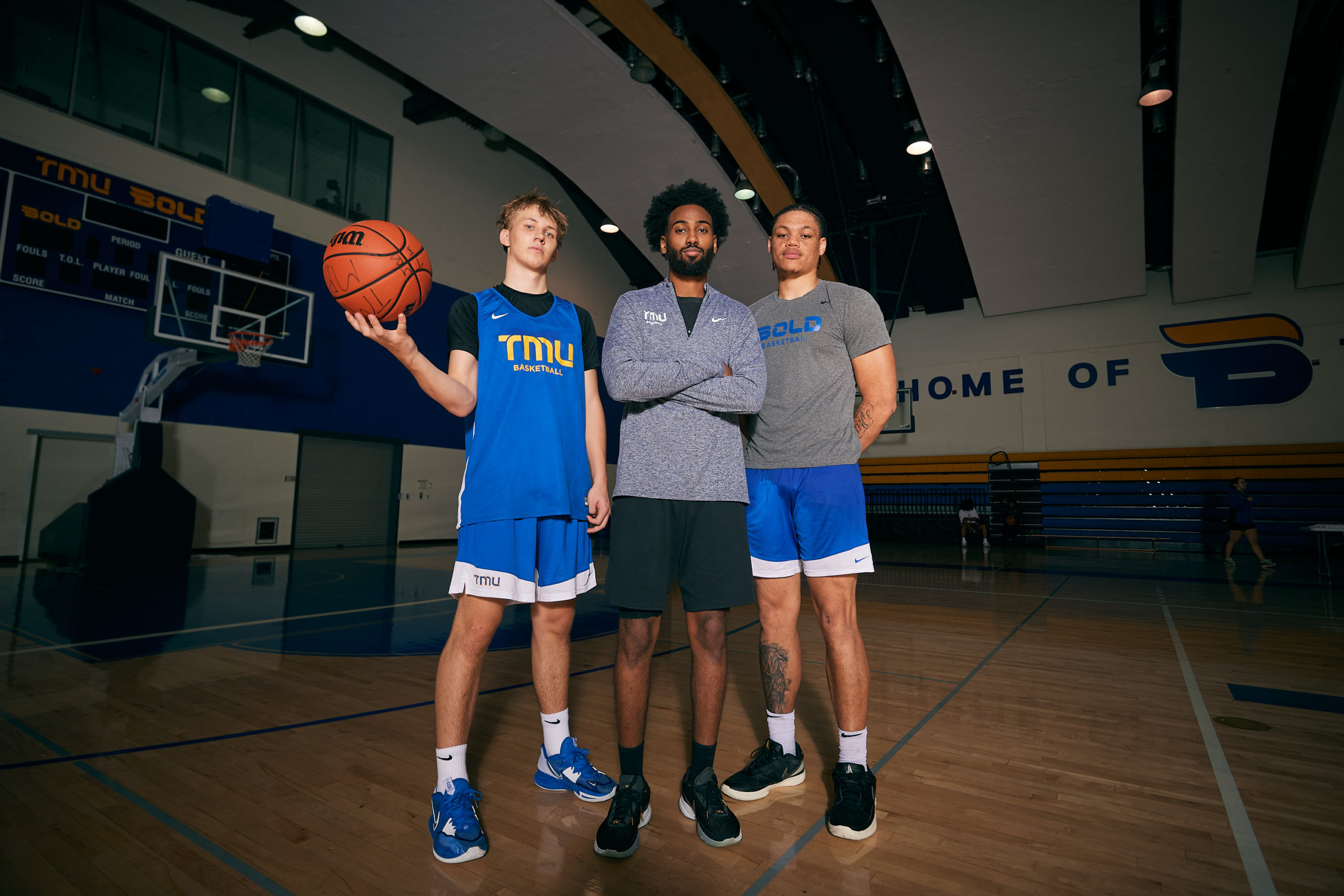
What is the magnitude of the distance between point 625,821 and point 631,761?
14 cm

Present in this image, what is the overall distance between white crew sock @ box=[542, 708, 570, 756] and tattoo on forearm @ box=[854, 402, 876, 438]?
49.8 inches

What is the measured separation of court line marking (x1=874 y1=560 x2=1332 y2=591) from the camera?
709cm

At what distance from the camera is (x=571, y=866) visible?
1439 millimetres

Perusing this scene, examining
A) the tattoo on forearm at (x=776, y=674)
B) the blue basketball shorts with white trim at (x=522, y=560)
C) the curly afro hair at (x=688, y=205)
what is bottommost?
the tattoo on forearm at (x=776, y=674)

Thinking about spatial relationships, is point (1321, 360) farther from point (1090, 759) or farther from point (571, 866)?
point (571, 866)

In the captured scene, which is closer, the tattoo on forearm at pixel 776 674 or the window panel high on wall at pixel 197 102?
the tattoo on forearm at pixel 776 674

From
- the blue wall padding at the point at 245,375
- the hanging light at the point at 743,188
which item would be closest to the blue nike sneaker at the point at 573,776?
the blue wall padding at the point at 245,375

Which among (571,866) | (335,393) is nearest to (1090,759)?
(571,866)

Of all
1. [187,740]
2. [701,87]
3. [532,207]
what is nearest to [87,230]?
[701,87]

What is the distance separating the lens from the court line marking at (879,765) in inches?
54.3

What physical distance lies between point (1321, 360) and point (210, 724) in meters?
16.0

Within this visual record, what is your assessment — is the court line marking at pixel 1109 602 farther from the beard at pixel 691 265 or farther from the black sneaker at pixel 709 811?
the beard at pixel 691 265

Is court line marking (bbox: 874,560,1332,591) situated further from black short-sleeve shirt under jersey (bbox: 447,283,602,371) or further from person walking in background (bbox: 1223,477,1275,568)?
black short-sleeve shirt under jersey (bbox: 447,283,602,371)

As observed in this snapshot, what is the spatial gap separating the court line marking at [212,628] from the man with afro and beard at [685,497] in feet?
12.0
